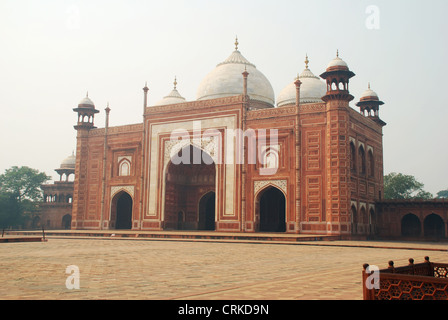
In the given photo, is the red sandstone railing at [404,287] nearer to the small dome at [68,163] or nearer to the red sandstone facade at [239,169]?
the red sandstone facade at [239,169]

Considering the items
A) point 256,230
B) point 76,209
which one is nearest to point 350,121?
point 256,230

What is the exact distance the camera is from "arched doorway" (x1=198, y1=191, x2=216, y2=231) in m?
25.3

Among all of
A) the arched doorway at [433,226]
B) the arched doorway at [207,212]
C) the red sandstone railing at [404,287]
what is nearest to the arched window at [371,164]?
the arched doorway at [433,226]

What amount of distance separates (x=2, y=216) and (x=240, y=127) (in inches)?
806

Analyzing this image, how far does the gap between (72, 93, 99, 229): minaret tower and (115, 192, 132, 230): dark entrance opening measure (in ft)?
6.27

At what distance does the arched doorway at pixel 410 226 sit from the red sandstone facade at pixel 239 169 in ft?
5.01

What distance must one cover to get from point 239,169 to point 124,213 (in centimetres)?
868

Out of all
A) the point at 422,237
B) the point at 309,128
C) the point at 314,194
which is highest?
the point at 309,128

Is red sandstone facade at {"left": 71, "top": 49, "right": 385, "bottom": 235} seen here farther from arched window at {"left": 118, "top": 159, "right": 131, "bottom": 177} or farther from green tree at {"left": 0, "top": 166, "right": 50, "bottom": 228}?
green tree at {"left": 0, "top": 166, "right": 50, "bottom": 228}

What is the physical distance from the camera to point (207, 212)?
2561 cm

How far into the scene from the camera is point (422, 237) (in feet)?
66.8

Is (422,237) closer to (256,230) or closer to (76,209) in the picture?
(256,230)

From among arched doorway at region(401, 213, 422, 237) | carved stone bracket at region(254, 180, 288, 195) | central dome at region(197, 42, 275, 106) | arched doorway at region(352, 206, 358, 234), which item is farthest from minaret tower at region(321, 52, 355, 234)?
central dome at region(197, 42, 275, 106)

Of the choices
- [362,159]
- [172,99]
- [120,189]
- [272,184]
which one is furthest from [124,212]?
[362,159]
